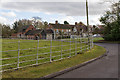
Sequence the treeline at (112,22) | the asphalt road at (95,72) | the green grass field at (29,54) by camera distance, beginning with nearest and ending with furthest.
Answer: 1. the asphalt road at (95,72)
2. the green grass field at (29,54)
3. the treeline at (112,22)

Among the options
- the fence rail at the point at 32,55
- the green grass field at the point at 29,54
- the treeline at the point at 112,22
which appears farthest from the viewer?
the treeline at the point at 112,22

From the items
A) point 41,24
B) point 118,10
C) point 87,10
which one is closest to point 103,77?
point 87,10

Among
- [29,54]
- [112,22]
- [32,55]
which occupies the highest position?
[112,22]

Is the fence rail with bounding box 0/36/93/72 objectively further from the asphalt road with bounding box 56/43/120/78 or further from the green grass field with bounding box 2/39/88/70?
the asphalt road with bounding box 56/43/120/78

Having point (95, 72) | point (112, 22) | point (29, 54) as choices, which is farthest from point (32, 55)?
point (112, 22)

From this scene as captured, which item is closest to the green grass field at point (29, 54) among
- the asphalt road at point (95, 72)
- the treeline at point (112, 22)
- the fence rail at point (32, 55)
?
the fence rail at point (32, 55)

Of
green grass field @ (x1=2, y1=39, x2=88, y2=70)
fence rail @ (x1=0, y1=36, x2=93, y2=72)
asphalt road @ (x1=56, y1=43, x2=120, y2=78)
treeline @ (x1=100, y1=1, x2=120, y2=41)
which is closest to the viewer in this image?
asphalt road @ (x1=56, y1=43, x2=120, y2=78)

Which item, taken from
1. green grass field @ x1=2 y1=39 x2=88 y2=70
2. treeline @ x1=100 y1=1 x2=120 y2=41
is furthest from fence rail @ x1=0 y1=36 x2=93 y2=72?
treeline @ x1=100 y1=1 x2=120 y2=41

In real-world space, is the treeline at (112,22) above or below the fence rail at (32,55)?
above

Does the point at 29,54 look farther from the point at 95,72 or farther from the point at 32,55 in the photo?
the point at 95,72

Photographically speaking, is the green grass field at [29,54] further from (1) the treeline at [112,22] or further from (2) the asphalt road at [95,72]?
(1) the treeline at [112,22]

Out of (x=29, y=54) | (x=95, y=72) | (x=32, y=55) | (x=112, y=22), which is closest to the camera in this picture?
(x=95, y=72)

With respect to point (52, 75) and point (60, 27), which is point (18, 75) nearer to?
point (52, 75)

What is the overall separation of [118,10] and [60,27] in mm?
43191
